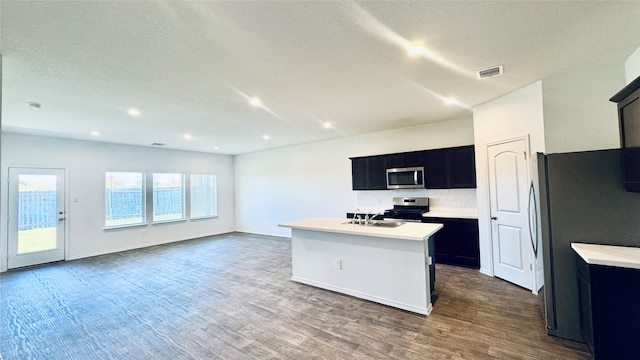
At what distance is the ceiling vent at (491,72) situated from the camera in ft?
9.10

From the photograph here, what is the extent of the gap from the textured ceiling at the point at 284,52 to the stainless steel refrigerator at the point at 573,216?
3.68 ft

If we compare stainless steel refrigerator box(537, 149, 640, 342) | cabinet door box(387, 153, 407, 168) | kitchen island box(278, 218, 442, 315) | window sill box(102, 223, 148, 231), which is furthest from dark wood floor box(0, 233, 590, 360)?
cabinet door box(387, 153, 407, 168)

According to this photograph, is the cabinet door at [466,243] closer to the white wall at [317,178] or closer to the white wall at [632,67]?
the white wall at [317,178]

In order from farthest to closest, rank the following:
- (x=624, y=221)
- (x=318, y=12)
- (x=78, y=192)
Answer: (x=78, y=192), (x=624, y=221), (x=318, y=12)

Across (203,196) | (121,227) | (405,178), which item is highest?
(405,178)

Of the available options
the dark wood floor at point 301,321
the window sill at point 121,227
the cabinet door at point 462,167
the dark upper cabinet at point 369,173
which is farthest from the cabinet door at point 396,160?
the window sill at point 121,227

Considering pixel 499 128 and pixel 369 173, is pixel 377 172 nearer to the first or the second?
pixel 369 173

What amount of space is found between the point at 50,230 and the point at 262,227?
4812 mm

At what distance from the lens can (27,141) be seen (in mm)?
5375

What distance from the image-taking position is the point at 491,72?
2.85 metres

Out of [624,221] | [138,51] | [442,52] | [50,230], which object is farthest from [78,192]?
[624,221]

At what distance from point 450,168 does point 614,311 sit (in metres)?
3.12

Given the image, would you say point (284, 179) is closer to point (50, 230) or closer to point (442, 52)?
point (50, 230)

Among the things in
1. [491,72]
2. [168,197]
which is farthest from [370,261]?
[168,197]
